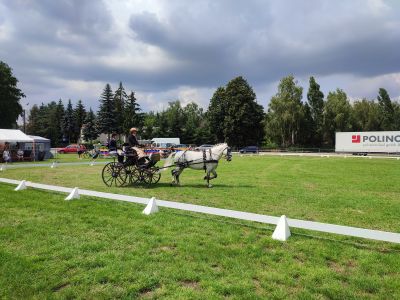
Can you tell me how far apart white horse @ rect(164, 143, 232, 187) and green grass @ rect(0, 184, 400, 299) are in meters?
5.46

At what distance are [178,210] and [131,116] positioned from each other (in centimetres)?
6320

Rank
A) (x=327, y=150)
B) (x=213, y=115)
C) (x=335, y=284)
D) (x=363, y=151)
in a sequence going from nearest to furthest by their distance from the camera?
(x=335, y=284)
(x=363, y=151)
(x=327, y=150)
(x=213, y=115)

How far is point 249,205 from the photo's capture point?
29.0 ft

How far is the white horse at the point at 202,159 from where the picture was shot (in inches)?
489

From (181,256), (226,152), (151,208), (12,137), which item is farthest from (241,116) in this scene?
(181,256)

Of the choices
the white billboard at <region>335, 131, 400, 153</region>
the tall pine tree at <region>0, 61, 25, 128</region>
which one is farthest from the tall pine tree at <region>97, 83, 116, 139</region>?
the white billboard at <region>335, 131, 400, 153</region>

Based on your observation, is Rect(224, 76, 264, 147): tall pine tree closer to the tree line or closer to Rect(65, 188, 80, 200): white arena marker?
the tree line

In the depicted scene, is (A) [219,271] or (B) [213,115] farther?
(B) [213,115]

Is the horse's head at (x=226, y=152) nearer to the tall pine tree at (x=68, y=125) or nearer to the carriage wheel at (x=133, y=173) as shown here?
the carriage wheel at (x=133, y=173)

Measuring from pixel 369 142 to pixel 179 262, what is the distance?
145 ft

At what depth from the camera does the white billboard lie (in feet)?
136

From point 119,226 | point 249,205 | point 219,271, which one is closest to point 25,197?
point 119,226

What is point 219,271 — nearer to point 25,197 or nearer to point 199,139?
point 25,197

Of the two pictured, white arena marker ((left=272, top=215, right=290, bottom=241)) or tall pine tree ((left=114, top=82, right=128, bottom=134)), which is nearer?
white arena marker ((left=272, top=215, right=290, bottom=241))
